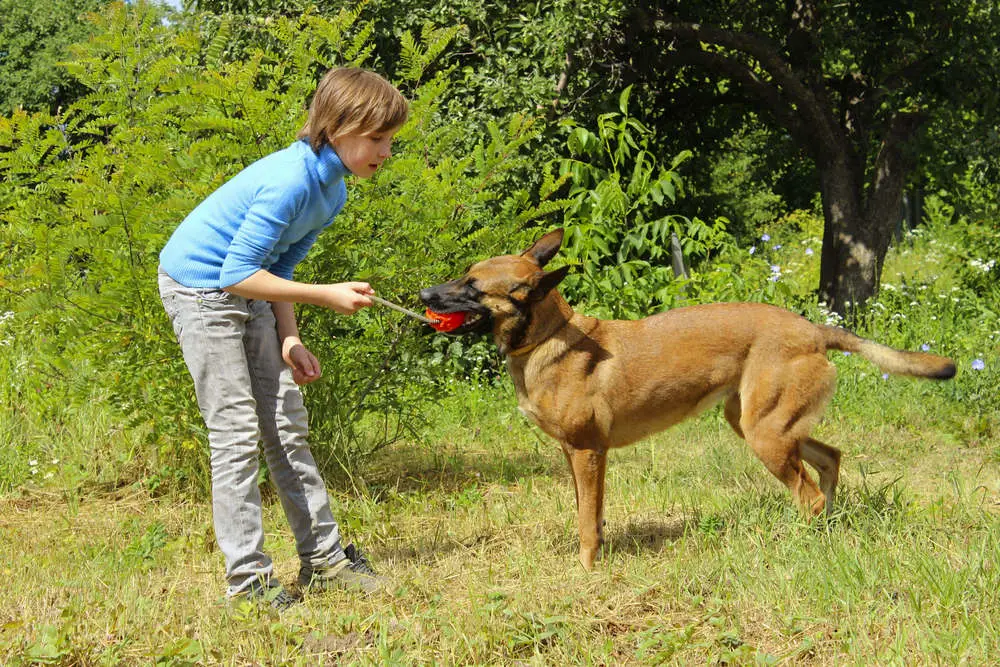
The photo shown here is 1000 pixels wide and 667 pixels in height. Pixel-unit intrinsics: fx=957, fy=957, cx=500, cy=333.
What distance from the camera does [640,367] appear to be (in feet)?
15.4

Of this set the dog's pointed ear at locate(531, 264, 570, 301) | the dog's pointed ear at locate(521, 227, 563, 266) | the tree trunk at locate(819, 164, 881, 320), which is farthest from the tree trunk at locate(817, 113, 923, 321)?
the dog's pointed ear at locate(531, 264, 570, 301)

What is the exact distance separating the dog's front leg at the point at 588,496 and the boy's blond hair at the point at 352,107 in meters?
1.77

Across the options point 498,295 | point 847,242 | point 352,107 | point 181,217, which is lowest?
point 847,242

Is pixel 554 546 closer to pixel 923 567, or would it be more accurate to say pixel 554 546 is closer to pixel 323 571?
pixel 323 571

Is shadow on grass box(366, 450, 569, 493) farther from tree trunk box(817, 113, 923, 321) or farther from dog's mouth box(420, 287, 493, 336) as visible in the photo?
tree trunk box(817, 113, 923, 321)

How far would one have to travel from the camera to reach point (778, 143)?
12430mm

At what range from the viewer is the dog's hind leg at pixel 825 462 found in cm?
497

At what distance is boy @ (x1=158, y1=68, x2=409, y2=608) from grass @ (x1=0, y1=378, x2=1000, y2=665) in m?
0.45

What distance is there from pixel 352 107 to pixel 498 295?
3.78 ft

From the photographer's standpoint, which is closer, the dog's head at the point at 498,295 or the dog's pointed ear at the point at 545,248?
the dog's head at the point at 498,295

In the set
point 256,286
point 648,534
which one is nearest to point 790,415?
point 648,534

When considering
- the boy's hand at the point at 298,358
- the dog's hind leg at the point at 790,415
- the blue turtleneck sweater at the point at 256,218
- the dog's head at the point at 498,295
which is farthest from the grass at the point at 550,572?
the blue turtleneck sweater at the point at 256,218

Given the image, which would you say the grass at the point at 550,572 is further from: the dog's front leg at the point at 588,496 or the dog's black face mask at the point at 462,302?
the dog's black face mask at the point at 462,302

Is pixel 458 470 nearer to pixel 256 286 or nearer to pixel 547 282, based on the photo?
pixel 547 282
